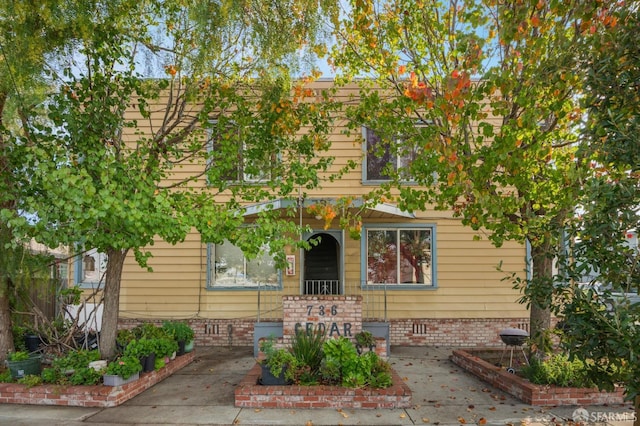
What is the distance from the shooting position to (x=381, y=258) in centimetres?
1142

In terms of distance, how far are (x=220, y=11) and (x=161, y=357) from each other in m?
5.75

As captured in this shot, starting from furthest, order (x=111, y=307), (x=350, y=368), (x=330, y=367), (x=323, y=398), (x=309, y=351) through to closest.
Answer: (x=111, y=307)
(x=309, y=351)
(x=330, y=367)
(x=350, y=368)
(x=323, y=398)

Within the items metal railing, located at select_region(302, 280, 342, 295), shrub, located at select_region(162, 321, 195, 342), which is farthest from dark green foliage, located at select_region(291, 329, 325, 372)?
metal railing, located at select_region(302, 280, 342, 295)

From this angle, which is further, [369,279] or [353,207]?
[369,279]

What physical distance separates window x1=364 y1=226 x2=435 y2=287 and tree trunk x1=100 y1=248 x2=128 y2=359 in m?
5.82

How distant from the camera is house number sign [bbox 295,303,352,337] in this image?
863 centimetres

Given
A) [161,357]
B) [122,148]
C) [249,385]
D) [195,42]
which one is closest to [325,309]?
[249,385]

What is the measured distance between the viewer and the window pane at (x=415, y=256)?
37.3ft

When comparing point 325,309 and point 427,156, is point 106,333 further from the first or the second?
point 427,156

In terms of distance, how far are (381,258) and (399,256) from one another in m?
A: 0.45

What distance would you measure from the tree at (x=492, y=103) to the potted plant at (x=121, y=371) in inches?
186

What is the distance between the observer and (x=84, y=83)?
23.0 feet

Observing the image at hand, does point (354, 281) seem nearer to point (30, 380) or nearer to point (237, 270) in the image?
point (237, 270)

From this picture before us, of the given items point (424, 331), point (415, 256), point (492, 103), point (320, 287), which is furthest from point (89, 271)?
point (492, 103)
